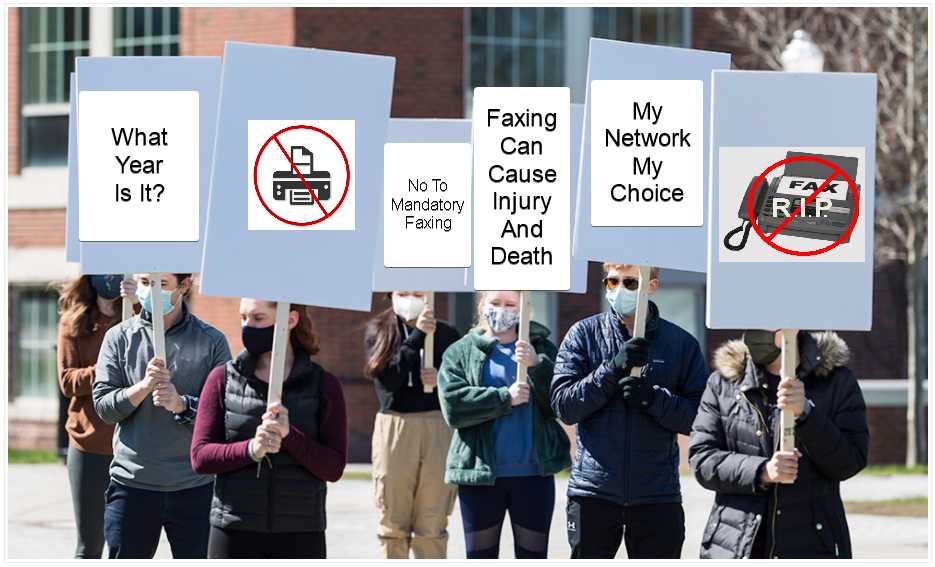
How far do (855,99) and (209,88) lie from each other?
2.75 m

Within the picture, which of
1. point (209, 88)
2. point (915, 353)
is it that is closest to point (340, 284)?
point (209, 88)

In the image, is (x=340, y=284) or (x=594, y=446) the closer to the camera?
(x=340, y=284)

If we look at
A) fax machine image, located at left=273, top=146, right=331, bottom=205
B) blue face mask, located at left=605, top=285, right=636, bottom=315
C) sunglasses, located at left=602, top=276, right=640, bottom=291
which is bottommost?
blue face mask, located at left=605, top=285, right=636, bottom=315

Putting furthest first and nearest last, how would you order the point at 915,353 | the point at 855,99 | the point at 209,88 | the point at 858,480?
the point at 915,353 < the point at 858,480 < the point at 209,88 < the point at 855,99

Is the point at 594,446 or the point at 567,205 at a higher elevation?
the point at 567,205

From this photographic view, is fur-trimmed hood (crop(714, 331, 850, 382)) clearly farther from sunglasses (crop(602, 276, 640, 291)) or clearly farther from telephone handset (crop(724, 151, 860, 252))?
sunglasses (crop(602, 276, 640, 291))

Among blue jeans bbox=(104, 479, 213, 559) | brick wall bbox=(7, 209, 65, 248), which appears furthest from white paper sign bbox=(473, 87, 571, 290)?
brick wall bbox=(7, 209, 65, 248)

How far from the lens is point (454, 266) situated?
837cm

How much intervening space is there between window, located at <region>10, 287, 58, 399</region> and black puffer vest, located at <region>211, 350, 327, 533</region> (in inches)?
553

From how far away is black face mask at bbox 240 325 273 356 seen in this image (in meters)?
6.84

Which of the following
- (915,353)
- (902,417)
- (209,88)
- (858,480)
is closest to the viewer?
(209,88)

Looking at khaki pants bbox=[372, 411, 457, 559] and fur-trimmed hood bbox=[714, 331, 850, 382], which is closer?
fur-trimmed hood bbox=[714, 331, 850, 382]

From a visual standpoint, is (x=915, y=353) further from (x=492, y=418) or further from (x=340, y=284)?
(x=340, y=284)

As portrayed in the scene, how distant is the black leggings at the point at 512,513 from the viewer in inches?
316
